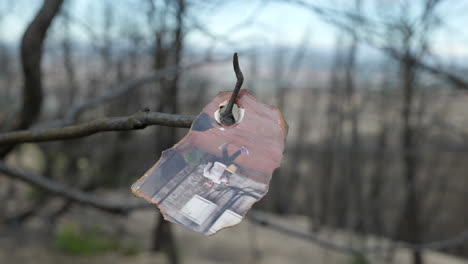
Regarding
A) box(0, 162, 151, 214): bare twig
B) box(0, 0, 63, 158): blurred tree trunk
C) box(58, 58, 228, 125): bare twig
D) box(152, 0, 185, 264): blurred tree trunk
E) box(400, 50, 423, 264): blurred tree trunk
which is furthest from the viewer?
box(400, 50, 423, 264): blurred tree trunk

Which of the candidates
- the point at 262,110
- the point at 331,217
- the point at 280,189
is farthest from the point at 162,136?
the point at 280,189

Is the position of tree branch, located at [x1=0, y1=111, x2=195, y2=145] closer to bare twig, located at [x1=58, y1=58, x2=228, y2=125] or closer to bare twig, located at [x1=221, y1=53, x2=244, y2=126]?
bare twig, located at [x1=221, y1=53, x2=244, y2=126]

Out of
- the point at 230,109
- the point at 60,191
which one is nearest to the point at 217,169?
the point at 230,109

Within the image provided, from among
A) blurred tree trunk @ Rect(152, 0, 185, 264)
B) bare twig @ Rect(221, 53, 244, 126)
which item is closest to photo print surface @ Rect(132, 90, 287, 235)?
bare twig @ Rect(221, 53, 244, 126)

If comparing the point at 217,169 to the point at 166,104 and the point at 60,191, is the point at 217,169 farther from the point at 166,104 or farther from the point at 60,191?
the point at 166,104

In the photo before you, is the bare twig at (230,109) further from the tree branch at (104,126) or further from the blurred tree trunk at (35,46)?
the blurred tree trunk at (35,46)

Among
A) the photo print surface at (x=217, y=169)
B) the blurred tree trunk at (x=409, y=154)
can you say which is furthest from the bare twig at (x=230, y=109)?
the blurred tree trunk at (x=409, y=154)
